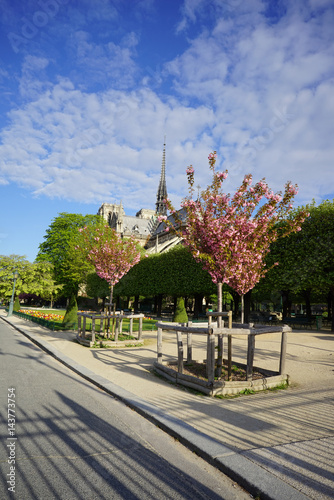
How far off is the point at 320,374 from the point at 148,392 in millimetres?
5676

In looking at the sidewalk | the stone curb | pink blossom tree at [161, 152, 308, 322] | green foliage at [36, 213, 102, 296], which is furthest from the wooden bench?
green foliage at [36, 213, 102, 296]

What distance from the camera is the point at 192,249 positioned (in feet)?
33.5

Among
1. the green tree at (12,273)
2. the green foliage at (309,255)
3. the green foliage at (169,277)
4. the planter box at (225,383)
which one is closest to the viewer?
the planter box at (225,383)

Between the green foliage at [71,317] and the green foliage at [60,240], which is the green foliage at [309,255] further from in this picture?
the green foliage at [60,240]

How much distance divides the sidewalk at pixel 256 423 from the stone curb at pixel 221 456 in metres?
0.01

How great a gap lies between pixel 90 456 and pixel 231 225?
7143 millimetres

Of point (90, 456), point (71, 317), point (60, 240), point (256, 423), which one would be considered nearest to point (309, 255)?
point (71, 317)

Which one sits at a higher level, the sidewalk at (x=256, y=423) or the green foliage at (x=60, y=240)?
the green foliage at (x=60, y=240)

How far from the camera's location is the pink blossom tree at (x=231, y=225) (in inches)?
384

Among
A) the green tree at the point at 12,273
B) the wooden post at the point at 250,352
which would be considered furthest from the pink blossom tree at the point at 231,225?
the green tree at the point at 12,273

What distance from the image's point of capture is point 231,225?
984 centimetres

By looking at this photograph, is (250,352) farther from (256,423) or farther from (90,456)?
(90,456)

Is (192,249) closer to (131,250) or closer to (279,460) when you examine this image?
(279,460)

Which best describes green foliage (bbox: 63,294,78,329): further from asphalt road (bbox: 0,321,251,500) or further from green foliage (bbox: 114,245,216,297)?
asphalt road (bbox: 0,321,251,500)
